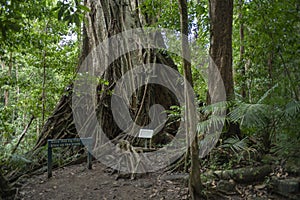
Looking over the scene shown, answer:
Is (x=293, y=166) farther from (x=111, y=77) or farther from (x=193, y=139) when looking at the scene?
(x=111, y=77)

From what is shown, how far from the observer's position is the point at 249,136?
4.03 meters

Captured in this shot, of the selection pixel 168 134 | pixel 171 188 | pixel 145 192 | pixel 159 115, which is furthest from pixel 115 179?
pixel 159 115

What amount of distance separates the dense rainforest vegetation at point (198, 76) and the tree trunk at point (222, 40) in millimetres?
16

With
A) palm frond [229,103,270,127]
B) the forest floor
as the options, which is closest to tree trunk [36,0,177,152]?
the forest floor

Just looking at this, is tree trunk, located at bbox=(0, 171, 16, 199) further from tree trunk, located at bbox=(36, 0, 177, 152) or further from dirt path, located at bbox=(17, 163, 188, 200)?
tree trunk, located at bbox=(36, 0, 177, 152)

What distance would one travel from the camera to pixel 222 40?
4.22 m

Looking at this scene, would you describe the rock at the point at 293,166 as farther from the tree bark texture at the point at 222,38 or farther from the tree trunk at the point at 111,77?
the tree trunk at the point at 111,77

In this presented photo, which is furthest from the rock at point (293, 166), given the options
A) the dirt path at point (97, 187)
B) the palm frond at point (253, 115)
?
the dirt path at point (97, 187)

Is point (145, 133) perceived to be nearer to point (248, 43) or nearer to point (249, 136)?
point (249, 136)

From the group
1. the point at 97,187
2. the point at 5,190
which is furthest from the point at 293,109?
the point at 5,190

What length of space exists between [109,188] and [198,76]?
4.44 meters

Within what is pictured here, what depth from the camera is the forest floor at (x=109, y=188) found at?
10.4 ft

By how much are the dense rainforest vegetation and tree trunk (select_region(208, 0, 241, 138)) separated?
0.02 metres

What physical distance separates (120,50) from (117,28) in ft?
2.06
